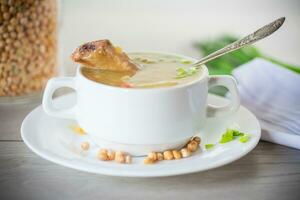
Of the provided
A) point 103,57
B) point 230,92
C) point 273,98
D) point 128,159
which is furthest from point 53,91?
point 273,98

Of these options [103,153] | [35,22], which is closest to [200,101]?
[103,153]

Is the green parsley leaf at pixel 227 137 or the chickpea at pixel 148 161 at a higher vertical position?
the chickpea at pixel 148 161

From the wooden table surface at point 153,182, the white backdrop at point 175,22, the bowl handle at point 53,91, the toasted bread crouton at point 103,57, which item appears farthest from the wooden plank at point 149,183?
the white backdrop at point 175,22

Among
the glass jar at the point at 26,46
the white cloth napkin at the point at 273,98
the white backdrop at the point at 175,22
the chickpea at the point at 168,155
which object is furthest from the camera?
the white backdrop at the point at 175,22

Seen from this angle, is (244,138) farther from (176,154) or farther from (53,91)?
(53,91)

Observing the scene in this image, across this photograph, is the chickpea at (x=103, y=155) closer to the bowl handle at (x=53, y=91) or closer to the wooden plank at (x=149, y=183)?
the wooden plank at (x=149, y=183)

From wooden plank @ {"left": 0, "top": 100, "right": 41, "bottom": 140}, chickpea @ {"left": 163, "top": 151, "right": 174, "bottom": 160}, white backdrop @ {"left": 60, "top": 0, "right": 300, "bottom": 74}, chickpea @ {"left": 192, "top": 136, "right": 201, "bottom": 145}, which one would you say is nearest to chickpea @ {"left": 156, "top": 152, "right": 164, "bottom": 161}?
chickpea @ {"left": 163, "top": 151, "right": 174, "bottom": 160}

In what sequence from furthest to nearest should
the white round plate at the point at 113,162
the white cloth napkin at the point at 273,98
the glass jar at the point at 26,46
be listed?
A: the glass jar at the point at 26,46 → the white cloth napkin at the point at 273,98 → the white round plate at the point at 113,162
